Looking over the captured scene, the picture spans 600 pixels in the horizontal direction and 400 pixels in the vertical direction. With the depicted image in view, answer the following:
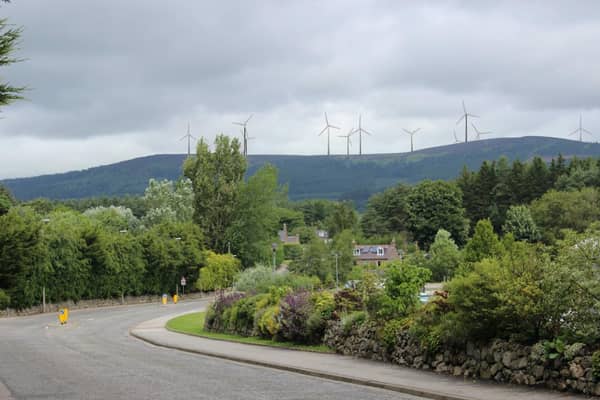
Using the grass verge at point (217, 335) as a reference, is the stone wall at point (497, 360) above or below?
above

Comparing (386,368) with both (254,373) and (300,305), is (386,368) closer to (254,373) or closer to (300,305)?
(254,373)

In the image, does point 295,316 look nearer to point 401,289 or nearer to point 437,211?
point 401,289

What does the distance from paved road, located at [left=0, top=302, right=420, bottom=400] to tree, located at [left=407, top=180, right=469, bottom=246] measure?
102 m

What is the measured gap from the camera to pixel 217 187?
93875mm

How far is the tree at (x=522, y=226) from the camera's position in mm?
118312

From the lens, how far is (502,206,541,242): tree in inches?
4658

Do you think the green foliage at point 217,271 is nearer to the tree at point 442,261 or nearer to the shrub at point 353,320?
the tree at point 442,261

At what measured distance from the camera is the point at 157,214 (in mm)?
110250

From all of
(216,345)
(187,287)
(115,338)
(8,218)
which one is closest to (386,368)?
(216,345)

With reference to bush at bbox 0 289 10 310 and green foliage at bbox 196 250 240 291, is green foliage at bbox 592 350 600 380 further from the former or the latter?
green foliage at bbox 196 250 240 291

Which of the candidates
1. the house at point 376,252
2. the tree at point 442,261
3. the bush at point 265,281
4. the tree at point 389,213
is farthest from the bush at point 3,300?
the tree at point 389,213

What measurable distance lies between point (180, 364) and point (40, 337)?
671 inches

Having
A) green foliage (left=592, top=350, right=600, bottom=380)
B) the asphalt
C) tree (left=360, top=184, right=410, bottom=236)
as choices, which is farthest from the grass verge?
tree (left=360, top=184, right=410, bottom=236)

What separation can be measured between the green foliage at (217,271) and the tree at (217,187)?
17.7ft
